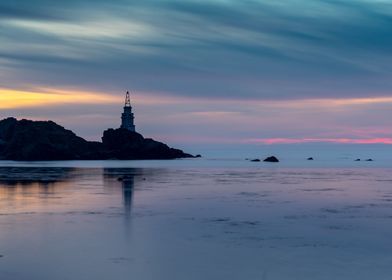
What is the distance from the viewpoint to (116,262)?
921 inches

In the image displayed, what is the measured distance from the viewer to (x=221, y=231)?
1259 inches

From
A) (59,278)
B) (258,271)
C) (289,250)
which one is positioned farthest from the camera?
(289,250)

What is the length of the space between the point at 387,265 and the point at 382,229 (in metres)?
10.6

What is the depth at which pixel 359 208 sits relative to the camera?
44.8 metres

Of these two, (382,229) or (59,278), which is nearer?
(59,278)

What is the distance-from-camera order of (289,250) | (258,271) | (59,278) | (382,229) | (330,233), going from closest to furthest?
(59,278), (258,271), (289,250), (330,233), (382,229)

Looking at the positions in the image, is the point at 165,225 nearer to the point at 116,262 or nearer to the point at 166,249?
the point at 166,249

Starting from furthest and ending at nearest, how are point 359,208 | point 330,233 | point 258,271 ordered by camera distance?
point 359,208
point 330,233
point 258,271

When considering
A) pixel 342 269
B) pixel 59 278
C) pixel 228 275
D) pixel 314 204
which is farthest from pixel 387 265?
pixel 314 204

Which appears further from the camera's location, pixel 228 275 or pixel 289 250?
pixel 289 250

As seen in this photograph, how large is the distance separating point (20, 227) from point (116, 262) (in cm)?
1147

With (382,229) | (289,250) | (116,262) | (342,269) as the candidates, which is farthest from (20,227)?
(382,229)

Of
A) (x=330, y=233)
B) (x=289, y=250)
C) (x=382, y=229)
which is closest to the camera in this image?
(x=289, y=250)

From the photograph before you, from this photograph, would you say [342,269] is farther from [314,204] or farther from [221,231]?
[314,204]
